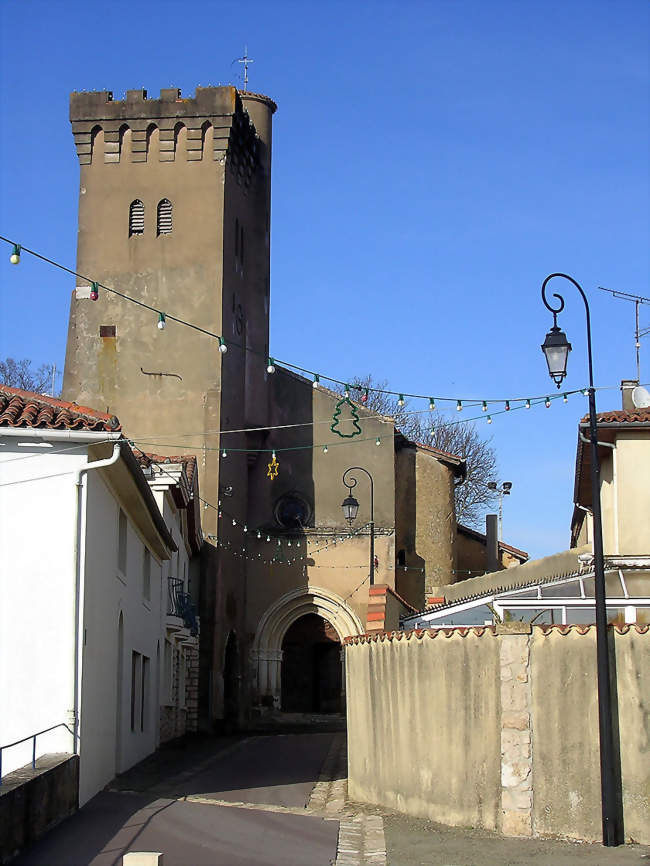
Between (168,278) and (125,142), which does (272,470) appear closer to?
(168,278)

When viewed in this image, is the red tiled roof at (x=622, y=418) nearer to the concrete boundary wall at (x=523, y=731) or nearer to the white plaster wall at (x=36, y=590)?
the concrete boundary wall at (x=523, y=731)

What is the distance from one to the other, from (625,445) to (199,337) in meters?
16.4

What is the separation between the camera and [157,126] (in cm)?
3656

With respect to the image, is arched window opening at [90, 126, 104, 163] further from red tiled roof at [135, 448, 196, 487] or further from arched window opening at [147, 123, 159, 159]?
red tiled roof at [135, 448, 196, 487]

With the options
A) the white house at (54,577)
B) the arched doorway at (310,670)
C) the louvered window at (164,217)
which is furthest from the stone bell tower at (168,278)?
the white house at (54,577)

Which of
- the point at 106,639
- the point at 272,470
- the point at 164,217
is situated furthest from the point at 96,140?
the point at 106,639

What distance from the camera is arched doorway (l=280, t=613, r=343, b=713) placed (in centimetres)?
4244

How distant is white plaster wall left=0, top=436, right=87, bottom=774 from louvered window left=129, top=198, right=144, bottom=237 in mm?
23159

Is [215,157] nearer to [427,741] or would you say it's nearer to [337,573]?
[337,573]

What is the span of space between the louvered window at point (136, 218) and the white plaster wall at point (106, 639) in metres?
17.3

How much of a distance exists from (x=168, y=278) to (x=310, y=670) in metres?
15.6

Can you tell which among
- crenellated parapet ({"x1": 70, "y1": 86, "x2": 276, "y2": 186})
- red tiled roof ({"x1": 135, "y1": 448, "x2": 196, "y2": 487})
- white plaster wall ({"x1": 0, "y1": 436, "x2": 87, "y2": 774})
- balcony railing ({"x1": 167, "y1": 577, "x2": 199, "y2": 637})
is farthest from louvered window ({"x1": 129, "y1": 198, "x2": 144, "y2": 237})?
white plaster wall ({"x1": 0, "y1": 436, "x2": 87, "y2": 774})

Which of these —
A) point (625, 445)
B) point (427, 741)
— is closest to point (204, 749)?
point (625, 445)

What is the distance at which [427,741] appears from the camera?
13.8 meters
